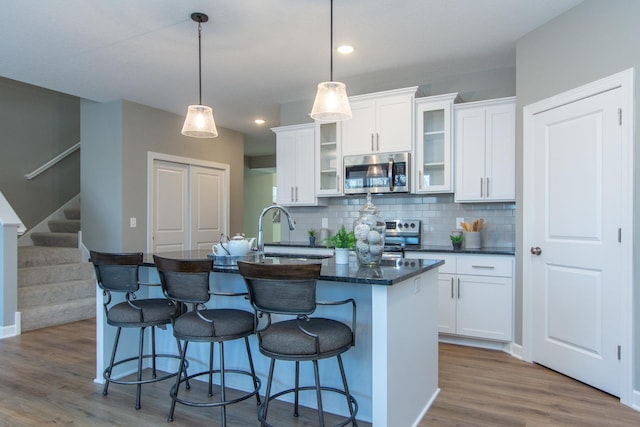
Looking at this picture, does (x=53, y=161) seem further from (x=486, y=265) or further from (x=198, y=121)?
(x=486, y=265)

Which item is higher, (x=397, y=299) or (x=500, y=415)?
(x=397, y=299)

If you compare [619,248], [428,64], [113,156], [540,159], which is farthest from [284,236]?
[619,248]

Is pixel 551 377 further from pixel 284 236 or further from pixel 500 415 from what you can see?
pixel 284 236

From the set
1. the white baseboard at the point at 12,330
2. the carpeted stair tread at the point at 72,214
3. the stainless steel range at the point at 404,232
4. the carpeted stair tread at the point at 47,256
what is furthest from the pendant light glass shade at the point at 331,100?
the carpeted stair tread at the point at 72,214

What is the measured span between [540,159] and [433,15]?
1385mm

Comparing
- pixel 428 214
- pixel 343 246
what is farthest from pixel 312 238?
pixel 343 246

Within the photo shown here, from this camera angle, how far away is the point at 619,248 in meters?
2.66

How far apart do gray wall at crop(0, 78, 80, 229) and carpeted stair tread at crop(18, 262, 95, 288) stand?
4.98 feet

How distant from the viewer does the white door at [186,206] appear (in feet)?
18.2

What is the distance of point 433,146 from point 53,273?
454 cm

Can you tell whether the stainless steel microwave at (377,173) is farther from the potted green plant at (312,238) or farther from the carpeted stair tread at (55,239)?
the carpeted stair tread at (55,239)

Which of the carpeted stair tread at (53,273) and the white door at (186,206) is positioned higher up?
the white door at (186,206)

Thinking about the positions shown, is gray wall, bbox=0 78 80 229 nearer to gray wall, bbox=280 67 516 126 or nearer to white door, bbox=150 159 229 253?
white door, bbox=150 159 229 253

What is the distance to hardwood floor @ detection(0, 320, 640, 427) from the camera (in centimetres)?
237
